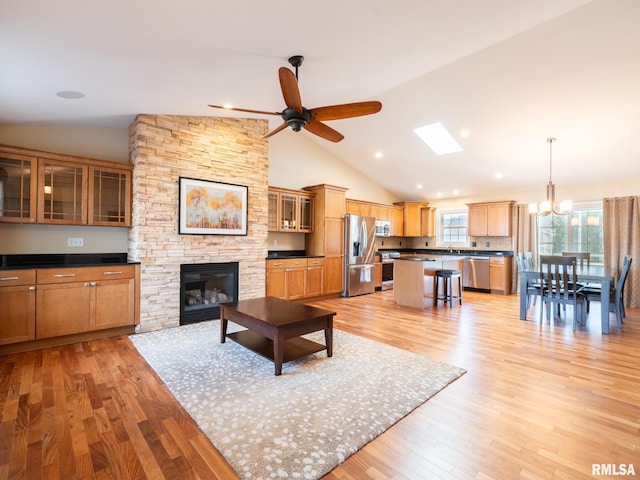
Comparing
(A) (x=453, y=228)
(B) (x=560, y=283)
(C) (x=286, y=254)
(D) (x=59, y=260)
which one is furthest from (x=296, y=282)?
(A) (x=453, y=228)

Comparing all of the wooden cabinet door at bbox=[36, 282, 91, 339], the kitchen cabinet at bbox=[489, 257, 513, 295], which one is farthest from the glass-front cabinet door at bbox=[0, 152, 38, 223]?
the kitchen cabinet at bbox=[489, 257, 513, 295]

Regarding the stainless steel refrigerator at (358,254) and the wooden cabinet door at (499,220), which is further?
the wooden cabinet door at (499,220)

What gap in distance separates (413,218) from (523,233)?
110 inches

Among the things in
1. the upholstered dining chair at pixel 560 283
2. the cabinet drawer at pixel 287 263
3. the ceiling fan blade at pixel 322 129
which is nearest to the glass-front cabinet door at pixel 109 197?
the cabinet drawer at pixel 287 263

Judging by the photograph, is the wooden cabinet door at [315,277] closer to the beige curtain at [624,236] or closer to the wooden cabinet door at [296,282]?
the wooden cabinet door at [296,282]

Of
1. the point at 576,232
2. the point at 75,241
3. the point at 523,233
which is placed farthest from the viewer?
the point at 523,233

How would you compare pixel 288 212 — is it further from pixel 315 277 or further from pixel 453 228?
pixel 453 228

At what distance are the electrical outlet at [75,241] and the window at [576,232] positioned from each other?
30.2 feet

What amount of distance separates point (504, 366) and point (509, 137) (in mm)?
4230

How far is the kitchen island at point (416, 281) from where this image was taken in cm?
579

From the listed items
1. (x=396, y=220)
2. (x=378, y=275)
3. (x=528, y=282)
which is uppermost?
(x=396, y=220)

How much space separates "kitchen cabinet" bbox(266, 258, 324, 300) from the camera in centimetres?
582

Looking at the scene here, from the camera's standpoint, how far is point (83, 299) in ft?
12.5

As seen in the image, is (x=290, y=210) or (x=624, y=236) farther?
(x=290, y=210)
